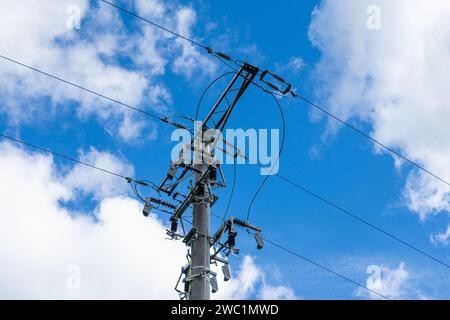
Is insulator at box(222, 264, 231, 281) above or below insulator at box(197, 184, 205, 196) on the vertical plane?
below

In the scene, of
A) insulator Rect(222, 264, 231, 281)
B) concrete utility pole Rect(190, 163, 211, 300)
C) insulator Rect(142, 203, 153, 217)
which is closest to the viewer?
concrete utility pole Rect(190, 163, 211, 300)

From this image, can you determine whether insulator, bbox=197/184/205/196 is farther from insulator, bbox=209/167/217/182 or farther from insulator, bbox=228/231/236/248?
insulator, bbox=228/231/236/248

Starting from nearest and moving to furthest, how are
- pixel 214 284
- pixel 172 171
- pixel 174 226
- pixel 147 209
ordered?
pixel 214 284, pixel 174 226, pixel 172 171, pixel 147 209

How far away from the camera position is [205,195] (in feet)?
45.0

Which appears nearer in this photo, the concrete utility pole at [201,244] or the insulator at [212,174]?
the concrete utility pole at [201,244]

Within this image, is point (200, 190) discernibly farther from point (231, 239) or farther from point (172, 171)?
point (231, 239)

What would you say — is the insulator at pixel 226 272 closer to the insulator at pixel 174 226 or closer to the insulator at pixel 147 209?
the insulator at pixel 174 226

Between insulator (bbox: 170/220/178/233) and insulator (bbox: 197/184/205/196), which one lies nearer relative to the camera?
insulator (bbox: 197/184/205/196)

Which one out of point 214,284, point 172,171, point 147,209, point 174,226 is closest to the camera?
point 214,284

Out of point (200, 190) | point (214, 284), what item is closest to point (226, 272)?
point (214, 284)

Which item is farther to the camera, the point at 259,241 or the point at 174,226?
the point at 259,241
